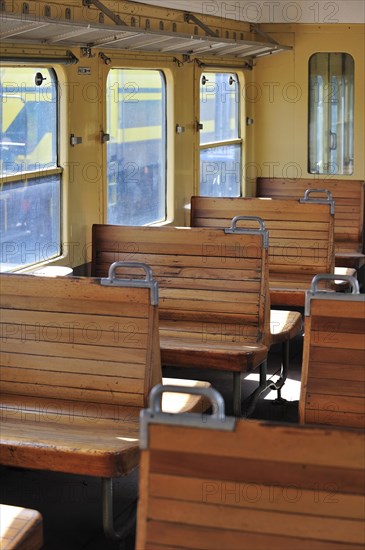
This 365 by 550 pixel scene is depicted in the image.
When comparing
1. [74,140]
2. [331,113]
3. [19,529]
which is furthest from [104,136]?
[19,529]

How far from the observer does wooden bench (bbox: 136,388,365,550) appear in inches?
88.7

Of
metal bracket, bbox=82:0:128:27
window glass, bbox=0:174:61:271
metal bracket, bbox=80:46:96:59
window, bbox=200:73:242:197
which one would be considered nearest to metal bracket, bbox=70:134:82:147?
window glass, bbox=0:174:61:271

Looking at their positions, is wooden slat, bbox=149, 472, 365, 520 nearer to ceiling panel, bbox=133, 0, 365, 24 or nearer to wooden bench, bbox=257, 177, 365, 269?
wooden bench, bbox=257, 177, 365, 269

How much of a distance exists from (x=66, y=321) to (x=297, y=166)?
18.4 feet

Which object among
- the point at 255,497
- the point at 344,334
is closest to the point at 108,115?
the point at 344,334

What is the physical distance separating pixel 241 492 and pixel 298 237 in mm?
4325

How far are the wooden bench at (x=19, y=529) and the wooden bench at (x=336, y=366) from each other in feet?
4.14

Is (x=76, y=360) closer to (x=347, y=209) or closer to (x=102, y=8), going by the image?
(x=102, y=8)

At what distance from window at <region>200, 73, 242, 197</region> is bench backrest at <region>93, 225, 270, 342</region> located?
281 cm

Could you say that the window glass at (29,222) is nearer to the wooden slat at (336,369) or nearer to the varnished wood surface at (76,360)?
the varnished wood surface at (76,360)

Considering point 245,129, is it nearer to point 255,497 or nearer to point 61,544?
point 61,544

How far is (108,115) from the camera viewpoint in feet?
21.1

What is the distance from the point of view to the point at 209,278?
17.0ft

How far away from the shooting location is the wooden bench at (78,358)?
385cm
